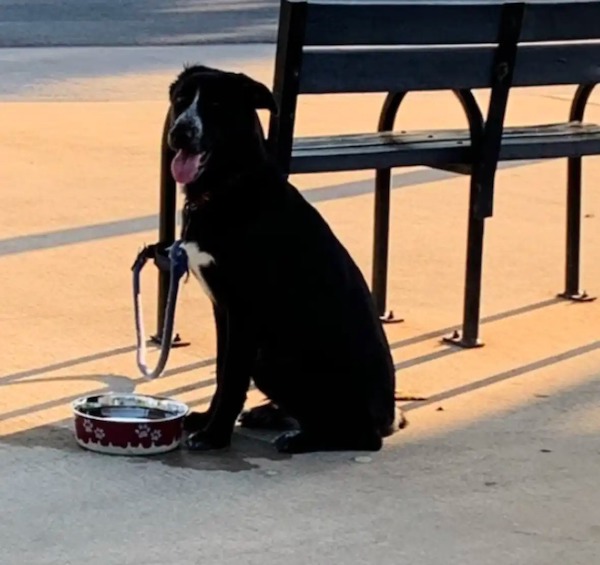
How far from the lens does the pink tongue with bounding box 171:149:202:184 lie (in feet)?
16.0

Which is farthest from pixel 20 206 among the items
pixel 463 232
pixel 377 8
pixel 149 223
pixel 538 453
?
pixel 538 453

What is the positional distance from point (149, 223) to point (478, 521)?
150 inches

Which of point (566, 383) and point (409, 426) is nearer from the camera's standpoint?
point (409, 426)

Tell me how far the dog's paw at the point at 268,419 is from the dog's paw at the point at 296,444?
0.21 meters

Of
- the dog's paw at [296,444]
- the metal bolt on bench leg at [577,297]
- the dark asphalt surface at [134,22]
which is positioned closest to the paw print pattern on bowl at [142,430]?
the dog's paw at [296,444]

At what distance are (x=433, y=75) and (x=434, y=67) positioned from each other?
0.03m

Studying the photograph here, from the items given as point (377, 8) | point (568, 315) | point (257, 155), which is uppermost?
point (377, 8)

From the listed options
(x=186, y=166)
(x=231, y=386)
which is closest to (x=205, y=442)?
(x=231, y=386)

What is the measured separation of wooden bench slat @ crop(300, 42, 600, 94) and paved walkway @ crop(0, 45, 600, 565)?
982 mm

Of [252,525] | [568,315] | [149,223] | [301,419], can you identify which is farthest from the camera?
[149,223]

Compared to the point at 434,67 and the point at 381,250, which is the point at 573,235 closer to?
the point at 381,250

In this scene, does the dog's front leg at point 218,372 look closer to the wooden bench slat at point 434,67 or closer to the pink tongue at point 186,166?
the pink tongue at point 186,166

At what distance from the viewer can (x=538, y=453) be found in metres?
4.93

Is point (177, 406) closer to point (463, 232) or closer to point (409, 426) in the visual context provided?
point (409, 426)
